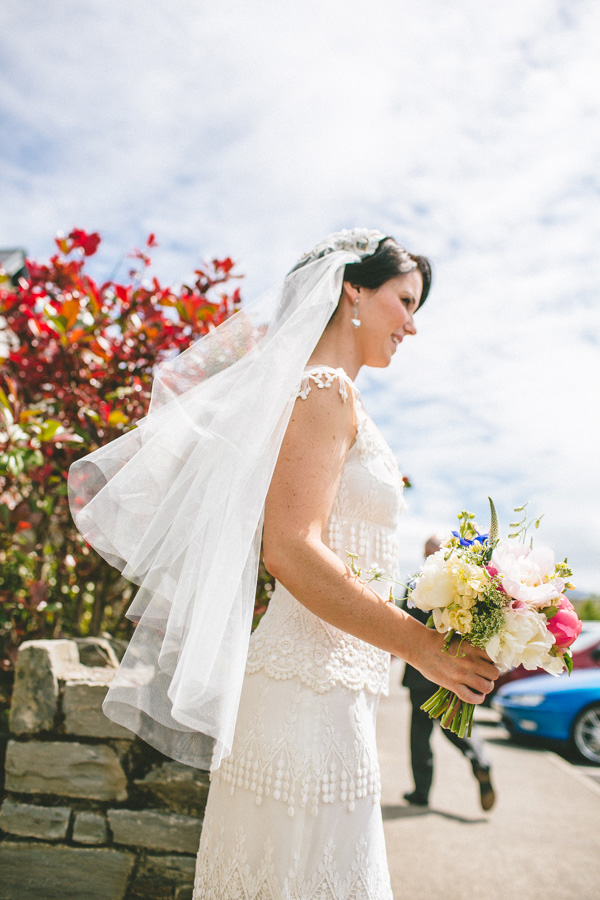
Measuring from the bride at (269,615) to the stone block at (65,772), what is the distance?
3.64ft

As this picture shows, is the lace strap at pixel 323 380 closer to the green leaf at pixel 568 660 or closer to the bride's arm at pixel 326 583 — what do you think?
the bride's arm at pixel 326 583

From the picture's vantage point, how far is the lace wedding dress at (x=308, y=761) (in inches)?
58.8

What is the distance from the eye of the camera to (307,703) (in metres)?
1.58

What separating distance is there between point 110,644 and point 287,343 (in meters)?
1.98

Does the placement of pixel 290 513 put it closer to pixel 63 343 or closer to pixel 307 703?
pixel 307 703

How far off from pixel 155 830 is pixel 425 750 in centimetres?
282

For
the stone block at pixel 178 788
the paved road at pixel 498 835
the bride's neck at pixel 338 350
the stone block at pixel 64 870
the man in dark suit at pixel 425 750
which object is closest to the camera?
the bride's neck at pixel 338 350

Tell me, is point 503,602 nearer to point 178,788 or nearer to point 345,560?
point 345,560

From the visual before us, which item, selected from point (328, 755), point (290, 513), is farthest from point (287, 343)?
point (328, 755)

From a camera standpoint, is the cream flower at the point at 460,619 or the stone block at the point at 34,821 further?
the stone block at the point at 34,821

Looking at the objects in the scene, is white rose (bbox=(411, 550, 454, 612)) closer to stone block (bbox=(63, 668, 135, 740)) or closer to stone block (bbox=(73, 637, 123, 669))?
stone block (bbox=(63, 668, 135, 740))

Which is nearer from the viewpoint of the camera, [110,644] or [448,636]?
[448,636]

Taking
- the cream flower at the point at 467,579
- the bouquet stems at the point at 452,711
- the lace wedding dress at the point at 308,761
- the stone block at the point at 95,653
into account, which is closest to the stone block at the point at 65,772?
the stone block at the point at 95,653

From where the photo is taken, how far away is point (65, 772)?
2615mm
